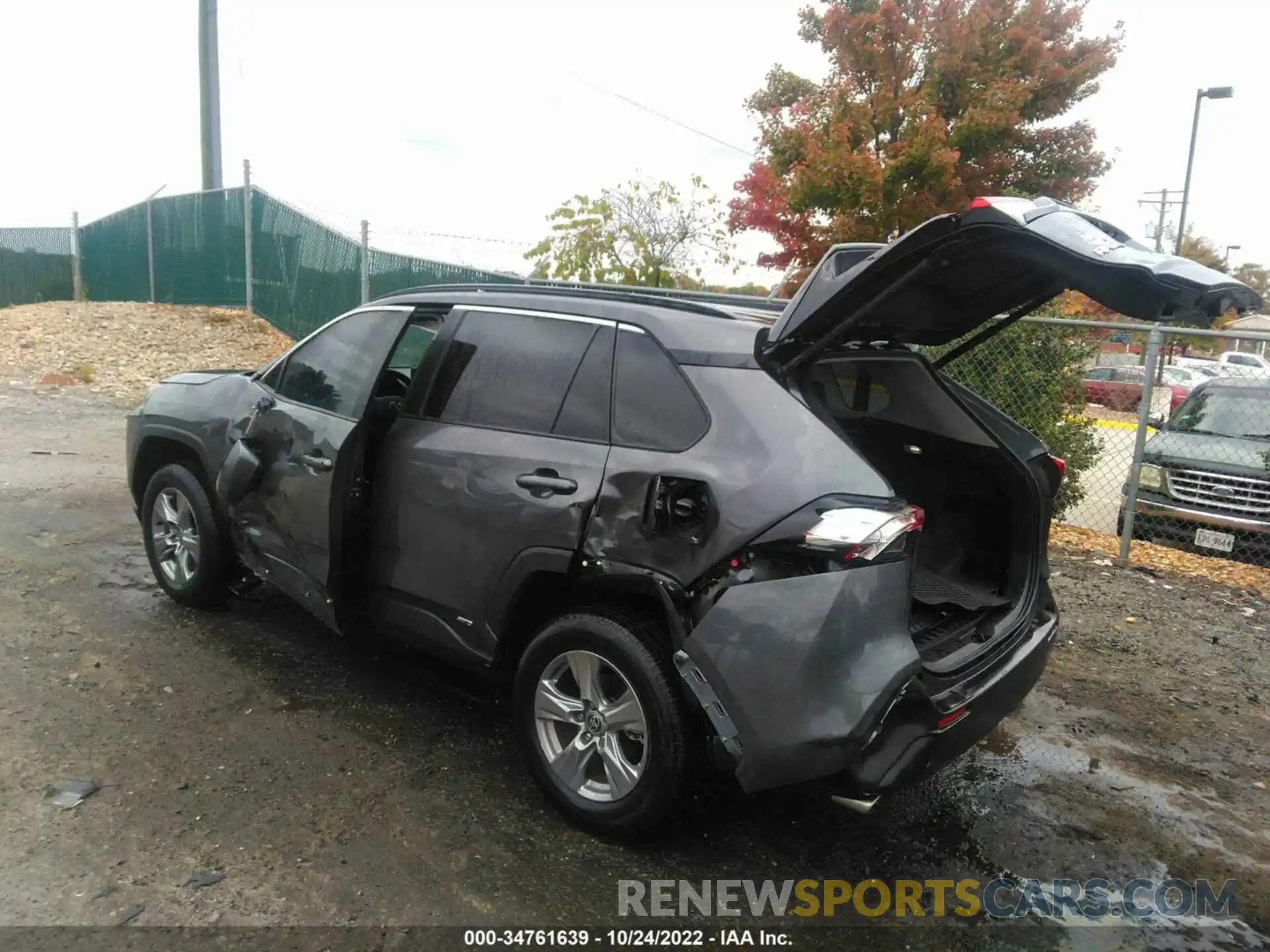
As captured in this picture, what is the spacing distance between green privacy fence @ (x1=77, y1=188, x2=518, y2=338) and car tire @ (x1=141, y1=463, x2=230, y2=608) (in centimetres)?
693

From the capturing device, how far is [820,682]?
98.8 inches

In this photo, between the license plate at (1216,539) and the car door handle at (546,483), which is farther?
the license plate at (1216,539)

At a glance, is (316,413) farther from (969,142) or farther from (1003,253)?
(969,142)

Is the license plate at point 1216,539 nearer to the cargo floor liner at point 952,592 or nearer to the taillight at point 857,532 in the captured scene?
the cargo floor liner at point 952,592

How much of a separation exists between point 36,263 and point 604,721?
22.0m

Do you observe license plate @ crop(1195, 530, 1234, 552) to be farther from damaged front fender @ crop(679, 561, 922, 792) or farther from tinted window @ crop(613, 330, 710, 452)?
tinted window @ crop(613, 330, 710, 452)

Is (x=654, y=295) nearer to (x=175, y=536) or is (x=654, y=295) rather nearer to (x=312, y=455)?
(x=312, y=455)

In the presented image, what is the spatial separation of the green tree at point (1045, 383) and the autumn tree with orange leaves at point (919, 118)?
4.94 meters

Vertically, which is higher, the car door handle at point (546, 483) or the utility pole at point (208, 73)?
the utility pole at point (208, 73)

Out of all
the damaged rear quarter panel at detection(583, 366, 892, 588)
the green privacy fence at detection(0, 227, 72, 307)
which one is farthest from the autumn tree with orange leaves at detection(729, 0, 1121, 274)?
the green privacy fence at detection(0, 227, 72, 307)

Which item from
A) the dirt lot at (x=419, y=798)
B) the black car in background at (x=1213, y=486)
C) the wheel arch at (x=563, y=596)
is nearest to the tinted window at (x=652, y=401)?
the wheel arch at (x=563, y=596)

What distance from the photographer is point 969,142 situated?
1216 centimetres

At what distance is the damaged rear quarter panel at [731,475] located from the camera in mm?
2664

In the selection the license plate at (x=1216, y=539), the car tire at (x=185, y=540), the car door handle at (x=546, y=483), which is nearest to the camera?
the car door handle at (x=546, y=483)
